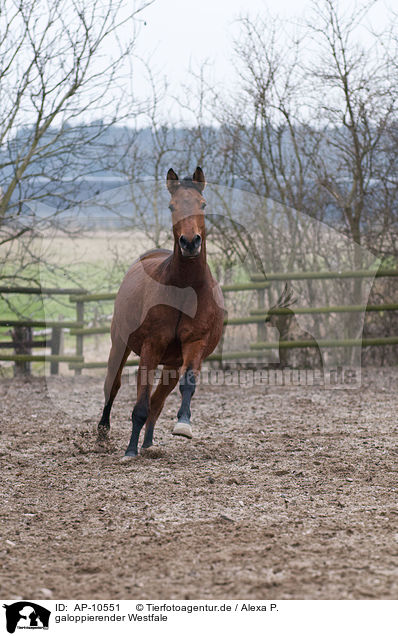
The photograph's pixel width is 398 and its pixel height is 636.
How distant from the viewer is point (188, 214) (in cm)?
414

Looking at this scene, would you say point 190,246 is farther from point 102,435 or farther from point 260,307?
point 260,307

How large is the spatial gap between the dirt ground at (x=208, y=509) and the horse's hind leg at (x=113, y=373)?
187mm

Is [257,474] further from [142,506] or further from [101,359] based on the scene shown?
[101,359]

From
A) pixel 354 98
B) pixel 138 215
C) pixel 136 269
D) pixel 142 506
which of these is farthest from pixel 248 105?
pixel 142 506

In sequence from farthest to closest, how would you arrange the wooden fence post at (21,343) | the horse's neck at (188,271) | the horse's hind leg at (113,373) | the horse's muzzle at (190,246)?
the wooden fence post at (21,343) → the horse's hind leg at (113,373) → the horse's neck at (188,271) → the horse's muzzle at (190,246)

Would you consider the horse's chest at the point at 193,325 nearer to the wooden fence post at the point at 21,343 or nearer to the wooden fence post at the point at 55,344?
the wooden fence post at the point at 21,343

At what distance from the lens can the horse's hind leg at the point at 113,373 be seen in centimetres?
520

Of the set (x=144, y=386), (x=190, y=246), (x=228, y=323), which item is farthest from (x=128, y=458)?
(x=228, y=323)

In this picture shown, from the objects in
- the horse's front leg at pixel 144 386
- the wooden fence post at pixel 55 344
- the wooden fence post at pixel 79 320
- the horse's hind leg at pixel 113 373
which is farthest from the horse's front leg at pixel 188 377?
the wooden fence post at pixel 55 344

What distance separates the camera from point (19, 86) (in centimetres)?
869

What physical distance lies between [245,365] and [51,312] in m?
3.26
